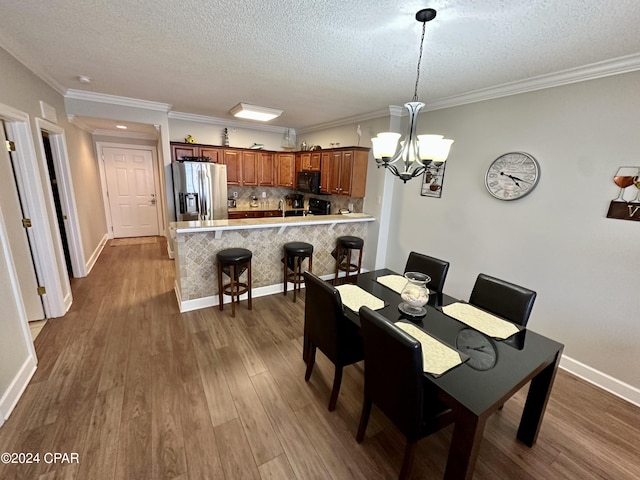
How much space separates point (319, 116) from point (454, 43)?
2.85 meters

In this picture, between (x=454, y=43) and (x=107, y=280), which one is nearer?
(x=454, y=43)

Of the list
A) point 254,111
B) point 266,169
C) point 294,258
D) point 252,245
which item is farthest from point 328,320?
point 266,169

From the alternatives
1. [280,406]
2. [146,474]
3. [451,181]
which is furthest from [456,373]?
[451,181]

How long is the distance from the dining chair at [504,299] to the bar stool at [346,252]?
186 centimetres

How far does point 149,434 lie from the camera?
66.6 inches

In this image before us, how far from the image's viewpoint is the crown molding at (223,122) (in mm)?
4789

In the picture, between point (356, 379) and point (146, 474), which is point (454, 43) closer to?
point (356, 379)

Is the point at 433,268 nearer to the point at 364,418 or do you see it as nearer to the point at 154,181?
the point at 364,418

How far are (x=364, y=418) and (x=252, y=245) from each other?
235 cm

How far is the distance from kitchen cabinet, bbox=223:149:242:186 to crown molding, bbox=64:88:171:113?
4.16 ft

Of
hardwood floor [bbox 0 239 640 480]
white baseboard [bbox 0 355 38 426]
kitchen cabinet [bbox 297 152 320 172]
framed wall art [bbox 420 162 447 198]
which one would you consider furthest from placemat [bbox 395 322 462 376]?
kitchen cabinet [bbox 297 152 320 172]

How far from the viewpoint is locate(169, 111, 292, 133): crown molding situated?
4.79m

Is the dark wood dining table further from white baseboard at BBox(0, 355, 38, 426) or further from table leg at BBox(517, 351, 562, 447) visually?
white baseboard at BBox(0, 355, 38, 426)

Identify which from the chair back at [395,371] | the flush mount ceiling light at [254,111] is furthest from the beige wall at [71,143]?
the chair back at [395,371]
